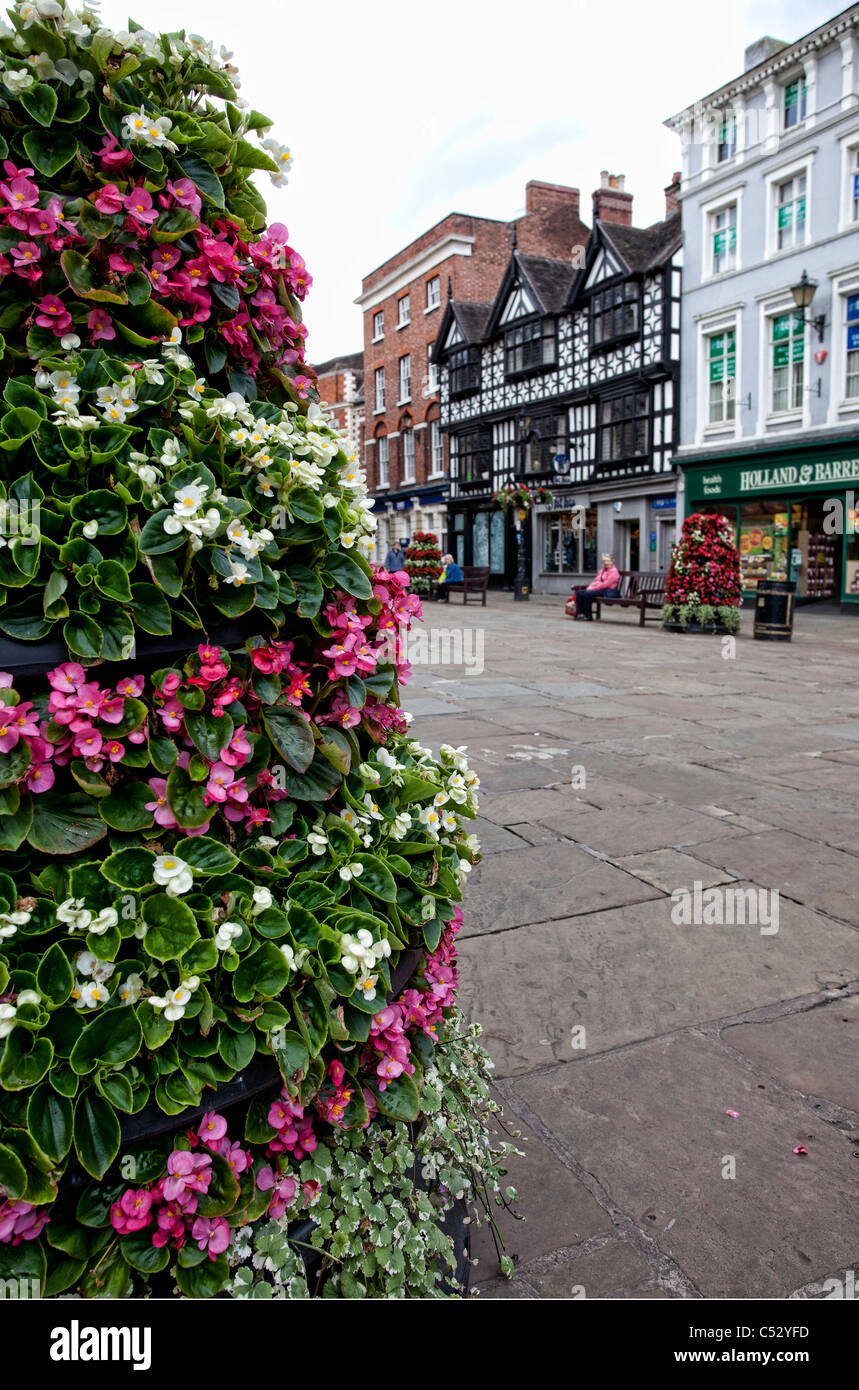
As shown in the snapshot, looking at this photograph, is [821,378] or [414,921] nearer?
[414,921]

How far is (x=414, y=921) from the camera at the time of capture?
1.62 m

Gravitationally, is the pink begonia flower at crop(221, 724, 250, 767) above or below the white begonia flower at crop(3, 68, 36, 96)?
below

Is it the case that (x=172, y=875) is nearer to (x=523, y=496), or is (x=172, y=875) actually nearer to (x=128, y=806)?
(x=128, y=806)

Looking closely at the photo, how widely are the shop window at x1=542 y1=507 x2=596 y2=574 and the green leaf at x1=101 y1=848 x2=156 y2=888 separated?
28588mm

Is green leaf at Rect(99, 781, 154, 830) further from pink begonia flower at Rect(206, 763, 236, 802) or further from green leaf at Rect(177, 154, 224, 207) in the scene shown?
green leaf at Rect(177, 154, 224, 207)

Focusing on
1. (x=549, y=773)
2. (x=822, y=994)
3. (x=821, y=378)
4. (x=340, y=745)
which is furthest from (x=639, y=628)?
(x=340, y=745)

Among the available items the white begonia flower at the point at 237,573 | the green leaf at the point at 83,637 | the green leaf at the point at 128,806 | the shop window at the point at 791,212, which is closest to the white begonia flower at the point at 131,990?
the green leaf at the point at 128,806

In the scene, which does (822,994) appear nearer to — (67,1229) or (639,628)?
(67,1229)

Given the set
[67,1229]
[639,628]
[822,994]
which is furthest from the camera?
[639,628]

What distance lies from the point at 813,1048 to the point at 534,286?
3195 cm

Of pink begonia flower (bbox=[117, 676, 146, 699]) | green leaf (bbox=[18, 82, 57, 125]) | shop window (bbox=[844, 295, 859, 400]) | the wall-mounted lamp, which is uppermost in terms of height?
the wall-mounted lamp

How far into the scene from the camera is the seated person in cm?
2642

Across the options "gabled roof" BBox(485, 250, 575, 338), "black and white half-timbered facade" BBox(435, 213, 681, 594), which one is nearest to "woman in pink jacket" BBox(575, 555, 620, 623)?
"black and white half-timbered facade" BBox(435, 213, 681, 594)
